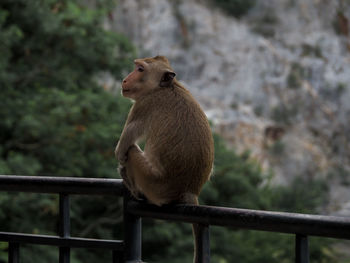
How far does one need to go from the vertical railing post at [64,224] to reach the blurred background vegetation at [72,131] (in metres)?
4.12

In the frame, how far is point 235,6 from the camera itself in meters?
22.4

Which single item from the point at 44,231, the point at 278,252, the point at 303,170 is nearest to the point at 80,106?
the point at 44,231

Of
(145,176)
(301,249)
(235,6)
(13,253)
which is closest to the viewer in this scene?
(301,249)

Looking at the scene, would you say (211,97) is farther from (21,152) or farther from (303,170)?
(21,152)

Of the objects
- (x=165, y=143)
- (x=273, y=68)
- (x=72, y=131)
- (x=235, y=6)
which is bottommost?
(x=72, y=131)

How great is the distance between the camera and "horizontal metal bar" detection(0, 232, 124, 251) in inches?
50.2

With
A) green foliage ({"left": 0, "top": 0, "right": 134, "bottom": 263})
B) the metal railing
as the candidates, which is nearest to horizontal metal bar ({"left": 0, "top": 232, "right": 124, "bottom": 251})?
the metal railing

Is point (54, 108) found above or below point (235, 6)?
below

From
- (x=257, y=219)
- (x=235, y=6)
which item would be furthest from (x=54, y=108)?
(x=235, y=6)

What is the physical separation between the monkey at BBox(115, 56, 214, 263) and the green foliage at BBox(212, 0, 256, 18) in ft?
70.0

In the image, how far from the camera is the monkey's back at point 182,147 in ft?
4.75

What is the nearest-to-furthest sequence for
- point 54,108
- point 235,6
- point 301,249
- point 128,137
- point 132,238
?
point 301,249
point 132,238
point 128,137
point 54,108
point 235,6

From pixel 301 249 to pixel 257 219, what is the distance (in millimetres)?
99

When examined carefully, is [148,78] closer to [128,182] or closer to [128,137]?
[128,137]
